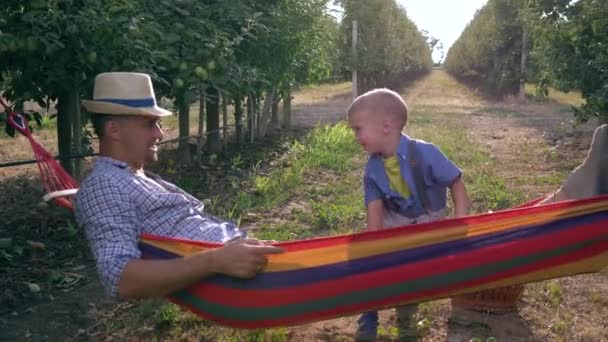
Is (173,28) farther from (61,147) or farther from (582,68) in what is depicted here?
(582,68)

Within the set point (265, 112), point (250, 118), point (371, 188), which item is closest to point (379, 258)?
point (371, 188)

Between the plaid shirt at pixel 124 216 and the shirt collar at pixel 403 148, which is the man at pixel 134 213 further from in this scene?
the shirt collar at pixel 403 148

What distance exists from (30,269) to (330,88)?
88.3 feet

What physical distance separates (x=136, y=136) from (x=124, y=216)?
11.5 inches

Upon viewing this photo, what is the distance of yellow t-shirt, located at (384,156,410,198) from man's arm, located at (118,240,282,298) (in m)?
0.89

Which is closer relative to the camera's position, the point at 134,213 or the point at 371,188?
the point at 134,213

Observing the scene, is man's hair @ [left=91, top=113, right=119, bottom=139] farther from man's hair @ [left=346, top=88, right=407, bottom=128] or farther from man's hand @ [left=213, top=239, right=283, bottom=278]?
man's hair @ [left=346, top=88, right=407, bottom=128]

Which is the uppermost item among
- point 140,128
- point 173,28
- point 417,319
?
point 173,28

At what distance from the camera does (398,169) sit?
9.27 ft

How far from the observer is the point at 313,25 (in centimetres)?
883

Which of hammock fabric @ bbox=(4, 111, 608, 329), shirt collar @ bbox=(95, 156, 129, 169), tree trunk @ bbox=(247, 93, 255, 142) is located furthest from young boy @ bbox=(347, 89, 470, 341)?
tree trunk @ bbox=(247, 93, 255, 142)

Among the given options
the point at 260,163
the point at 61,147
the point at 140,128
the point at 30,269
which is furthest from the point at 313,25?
the point at 140,128

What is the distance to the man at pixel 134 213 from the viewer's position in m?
1.99

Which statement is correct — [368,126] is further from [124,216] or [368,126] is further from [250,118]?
[250,118]
